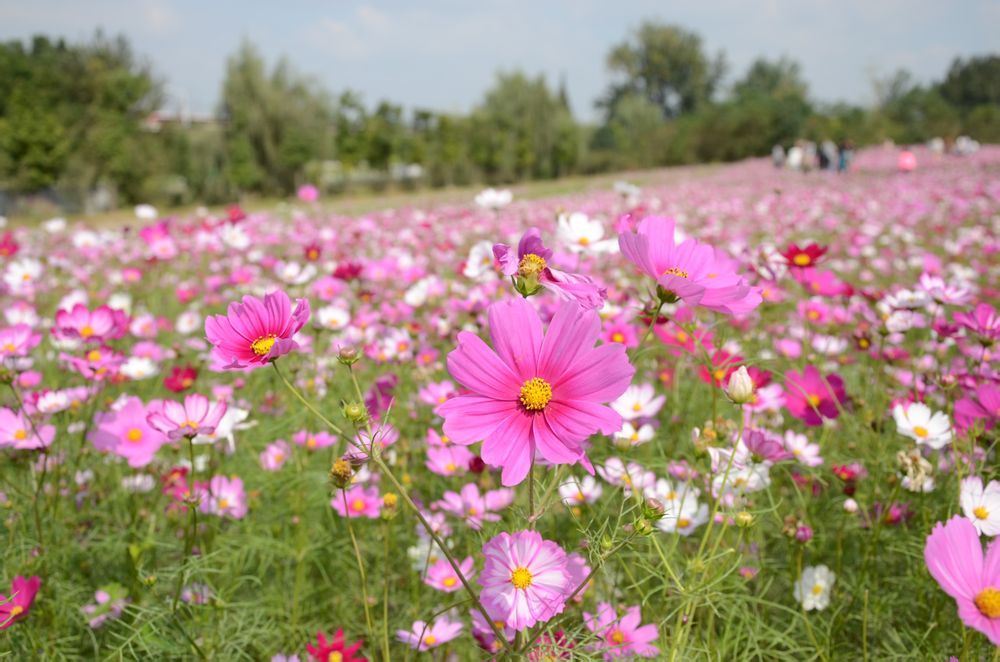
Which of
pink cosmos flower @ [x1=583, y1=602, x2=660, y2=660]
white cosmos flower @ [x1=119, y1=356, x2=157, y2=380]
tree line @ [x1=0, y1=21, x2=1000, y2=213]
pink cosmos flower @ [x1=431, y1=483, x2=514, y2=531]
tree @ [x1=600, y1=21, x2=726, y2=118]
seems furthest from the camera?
tree @ [x1=600, y1=21, x2=726, y2=118]

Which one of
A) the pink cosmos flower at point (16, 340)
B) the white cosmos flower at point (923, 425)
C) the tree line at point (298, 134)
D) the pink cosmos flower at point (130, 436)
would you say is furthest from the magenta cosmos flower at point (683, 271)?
the tree line at point (298, 134)

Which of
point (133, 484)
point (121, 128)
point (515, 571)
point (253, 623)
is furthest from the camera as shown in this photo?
point (121, 128)

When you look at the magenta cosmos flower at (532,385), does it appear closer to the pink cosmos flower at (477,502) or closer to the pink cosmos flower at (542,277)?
the pink cosmos flower at (542,277)

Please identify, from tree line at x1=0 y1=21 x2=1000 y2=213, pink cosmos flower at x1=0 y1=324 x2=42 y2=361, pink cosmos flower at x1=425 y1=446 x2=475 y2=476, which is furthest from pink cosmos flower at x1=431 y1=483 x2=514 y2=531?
tree line at x1=0 y1=21 x2=1000 y2=213

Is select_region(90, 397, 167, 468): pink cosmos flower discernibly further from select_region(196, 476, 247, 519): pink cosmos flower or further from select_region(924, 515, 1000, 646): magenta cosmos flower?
select_region(924, 515, 1000, 646): magenta cosmos flower

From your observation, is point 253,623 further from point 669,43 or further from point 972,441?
point 669,43

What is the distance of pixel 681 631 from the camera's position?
2.45ft

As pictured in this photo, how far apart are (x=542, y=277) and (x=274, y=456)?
1024mm

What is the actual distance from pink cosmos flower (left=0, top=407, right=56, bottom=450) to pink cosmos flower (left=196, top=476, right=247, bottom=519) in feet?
0.96

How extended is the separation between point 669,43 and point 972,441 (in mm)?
51683

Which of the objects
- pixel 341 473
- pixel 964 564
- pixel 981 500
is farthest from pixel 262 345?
pixel 981 500

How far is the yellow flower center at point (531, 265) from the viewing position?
65cm

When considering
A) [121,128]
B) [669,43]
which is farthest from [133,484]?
[669,43]

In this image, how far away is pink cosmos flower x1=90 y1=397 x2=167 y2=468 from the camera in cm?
106
